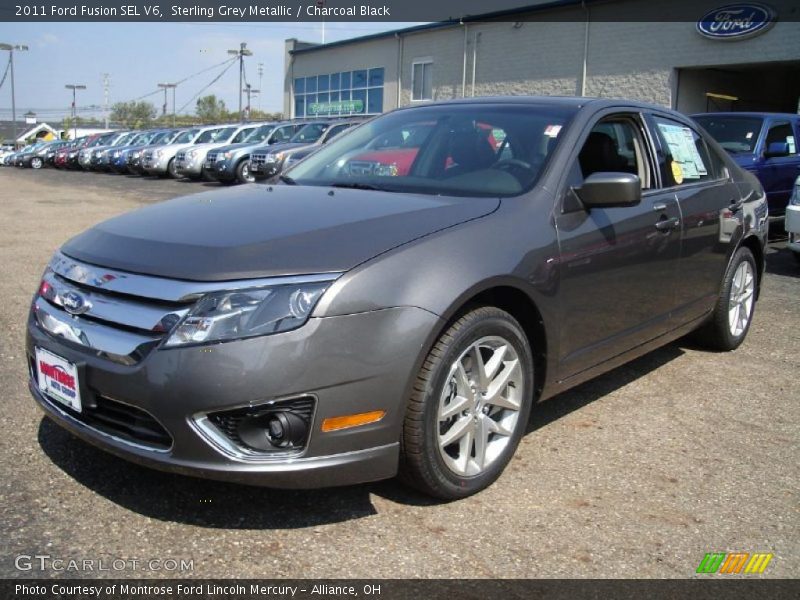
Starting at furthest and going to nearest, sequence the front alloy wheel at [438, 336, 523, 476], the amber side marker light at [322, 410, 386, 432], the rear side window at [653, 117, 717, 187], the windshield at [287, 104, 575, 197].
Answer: the rear side window at [653, 117, 717, 187] < the windshield at [287, 104, 575, 197] < the front alloy wheel at [438, 336, 523, 476] < the amber side marker light at [322, 410, 386, 432]

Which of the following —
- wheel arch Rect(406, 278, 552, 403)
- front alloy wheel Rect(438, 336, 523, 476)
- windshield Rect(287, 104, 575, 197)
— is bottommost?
front alloy wheel Rect(438, 336, 523, 476)

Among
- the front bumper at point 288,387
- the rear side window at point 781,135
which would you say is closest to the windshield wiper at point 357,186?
the front bumper at point 288,387

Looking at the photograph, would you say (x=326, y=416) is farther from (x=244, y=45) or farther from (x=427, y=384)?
(x=244, y=45)

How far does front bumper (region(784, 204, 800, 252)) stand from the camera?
800 cm

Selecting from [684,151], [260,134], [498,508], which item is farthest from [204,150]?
[498,508]

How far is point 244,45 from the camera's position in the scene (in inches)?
2267

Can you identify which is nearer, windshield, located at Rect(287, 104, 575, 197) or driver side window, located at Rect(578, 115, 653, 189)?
windshield, located at Rect(287, 104, 575, 197)

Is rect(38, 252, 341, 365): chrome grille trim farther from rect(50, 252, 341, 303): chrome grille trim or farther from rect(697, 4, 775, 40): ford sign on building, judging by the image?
rect(697, 4, 775, 40): ford sign on building

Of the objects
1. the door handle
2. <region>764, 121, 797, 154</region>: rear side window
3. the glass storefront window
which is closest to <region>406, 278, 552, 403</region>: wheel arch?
the door handle

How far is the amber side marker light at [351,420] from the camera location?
2.60 meters

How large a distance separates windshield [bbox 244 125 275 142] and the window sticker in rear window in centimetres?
1770

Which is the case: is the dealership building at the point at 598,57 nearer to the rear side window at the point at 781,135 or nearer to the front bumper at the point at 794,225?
the rear side window at the point at 781,135

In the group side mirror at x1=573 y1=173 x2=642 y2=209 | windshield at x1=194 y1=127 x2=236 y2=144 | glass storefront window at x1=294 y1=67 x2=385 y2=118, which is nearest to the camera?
side mirror at x1=573 y1=173 x2=642 y2=209

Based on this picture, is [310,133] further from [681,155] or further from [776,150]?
[681,155]
